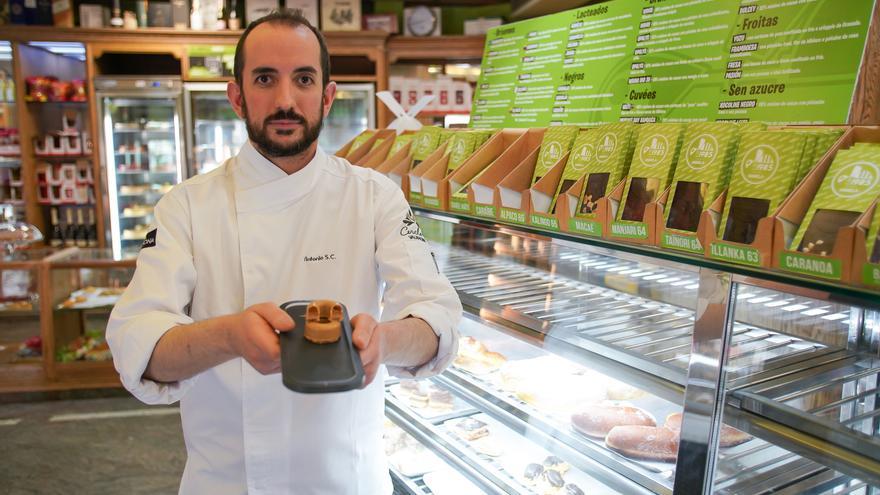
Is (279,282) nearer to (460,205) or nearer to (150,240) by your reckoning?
(150,240)

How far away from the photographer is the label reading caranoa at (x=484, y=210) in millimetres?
1760

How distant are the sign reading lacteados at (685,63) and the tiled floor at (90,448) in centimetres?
247

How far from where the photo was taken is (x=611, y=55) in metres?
2.18

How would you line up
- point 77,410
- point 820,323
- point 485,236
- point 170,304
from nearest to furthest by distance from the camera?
point 170,304 → point 820,323 → point 485,236 → point 77,410

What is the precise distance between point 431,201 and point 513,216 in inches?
16.0

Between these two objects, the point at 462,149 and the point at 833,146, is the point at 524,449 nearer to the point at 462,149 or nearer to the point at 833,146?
the point at 462,149

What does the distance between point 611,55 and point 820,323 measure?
3.64ft

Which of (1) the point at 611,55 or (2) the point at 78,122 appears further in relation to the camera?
(2) the point at 78,122

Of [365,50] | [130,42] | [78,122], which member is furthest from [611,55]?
[78,122]

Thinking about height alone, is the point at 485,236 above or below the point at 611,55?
below

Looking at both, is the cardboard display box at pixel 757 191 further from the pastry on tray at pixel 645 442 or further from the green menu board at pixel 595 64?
the green menu board at pixel 595 64

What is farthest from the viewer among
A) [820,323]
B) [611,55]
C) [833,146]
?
→ [611,55]

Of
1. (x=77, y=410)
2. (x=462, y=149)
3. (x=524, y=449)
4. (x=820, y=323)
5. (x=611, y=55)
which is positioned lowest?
(x=77, y=410)

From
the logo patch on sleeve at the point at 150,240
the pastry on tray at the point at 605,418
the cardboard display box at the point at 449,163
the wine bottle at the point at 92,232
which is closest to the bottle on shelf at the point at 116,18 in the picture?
the wine bottle at the point at 92,232
